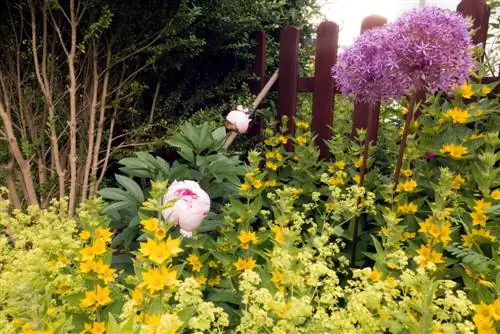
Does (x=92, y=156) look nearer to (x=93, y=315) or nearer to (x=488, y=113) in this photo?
A: (x=93, y=315)

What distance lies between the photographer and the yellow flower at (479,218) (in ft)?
4.36

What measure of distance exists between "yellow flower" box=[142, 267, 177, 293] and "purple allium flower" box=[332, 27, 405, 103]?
0.89m

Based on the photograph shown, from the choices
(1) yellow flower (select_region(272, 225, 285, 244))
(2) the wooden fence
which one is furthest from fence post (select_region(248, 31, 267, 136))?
(1) yellow flower (select_region(272, 225, 285, 244))

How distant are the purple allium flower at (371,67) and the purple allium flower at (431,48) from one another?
0.09 ft

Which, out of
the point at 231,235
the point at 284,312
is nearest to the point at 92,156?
the point at 231,235

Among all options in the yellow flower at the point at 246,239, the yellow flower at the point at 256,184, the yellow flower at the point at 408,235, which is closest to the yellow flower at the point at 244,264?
the yellow flower at the point at 246,239

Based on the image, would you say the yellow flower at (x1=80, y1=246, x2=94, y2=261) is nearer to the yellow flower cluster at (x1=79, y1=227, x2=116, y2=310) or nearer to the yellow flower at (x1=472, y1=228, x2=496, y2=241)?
the yellow flower cluster at (x1=79, y1=227, x2=116, y2=310)

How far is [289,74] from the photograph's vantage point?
2.41 m

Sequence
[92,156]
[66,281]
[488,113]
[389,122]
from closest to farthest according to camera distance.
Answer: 1. [66,281]
2. [488,113]
3. [92,156]
4. [389,122]

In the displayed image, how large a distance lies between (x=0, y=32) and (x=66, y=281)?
1457mm

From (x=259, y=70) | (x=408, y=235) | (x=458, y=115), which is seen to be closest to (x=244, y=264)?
(x=408, y=235)

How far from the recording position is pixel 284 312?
87 cm

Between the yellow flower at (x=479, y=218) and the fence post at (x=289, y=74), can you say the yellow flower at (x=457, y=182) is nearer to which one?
the yellow flower at (x=479, y=218)

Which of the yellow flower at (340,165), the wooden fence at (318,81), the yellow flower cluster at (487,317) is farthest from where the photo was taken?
the wooden fence at (318,81)
